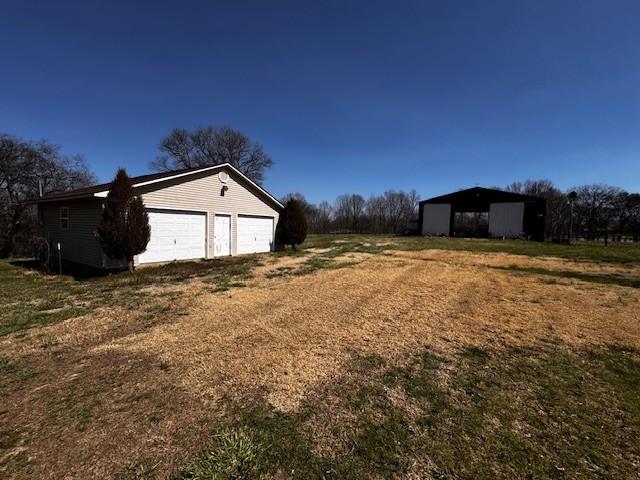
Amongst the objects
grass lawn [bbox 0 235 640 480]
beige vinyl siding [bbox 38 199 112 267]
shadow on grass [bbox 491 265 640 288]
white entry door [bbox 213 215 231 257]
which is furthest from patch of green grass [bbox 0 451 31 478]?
shadow on grass [bbox 491 265 640 288]

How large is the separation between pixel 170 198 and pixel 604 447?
13.6 meters

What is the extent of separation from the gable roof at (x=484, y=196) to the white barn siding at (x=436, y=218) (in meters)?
0.68

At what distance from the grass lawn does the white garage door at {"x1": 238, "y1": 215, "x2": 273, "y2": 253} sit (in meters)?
8.62

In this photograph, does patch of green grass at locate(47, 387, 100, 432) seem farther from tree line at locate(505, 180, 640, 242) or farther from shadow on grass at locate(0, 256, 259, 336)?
tree line at locate(505, 180, 640, 242)

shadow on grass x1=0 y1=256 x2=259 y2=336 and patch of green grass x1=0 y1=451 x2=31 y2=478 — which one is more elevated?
shadow on grass x1=0 y1=256 x2=259 y2=336

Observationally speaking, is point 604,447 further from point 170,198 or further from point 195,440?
point 170,198

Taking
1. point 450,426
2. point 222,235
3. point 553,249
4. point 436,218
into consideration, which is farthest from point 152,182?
point 436,218

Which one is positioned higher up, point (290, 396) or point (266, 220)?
point (266, 220)

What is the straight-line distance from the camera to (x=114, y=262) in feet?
36.4

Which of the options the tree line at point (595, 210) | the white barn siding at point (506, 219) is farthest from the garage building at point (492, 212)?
the tree line at point (595, 210)

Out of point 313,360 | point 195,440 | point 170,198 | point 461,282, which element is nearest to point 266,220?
point 170,198

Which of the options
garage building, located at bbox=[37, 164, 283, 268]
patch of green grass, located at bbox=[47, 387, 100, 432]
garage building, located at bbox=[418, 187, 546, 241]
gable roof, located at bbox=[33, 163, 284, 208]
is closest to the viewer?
patch of green grass, located at bbox=[47, 387, 100, 432]

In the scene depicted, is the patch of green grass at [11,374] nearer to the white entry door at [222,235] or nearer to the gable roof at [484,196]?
the white entry door at [222,235]

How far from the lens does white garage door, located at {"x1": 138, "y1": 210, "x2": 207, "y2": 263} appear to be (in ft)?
39.5
